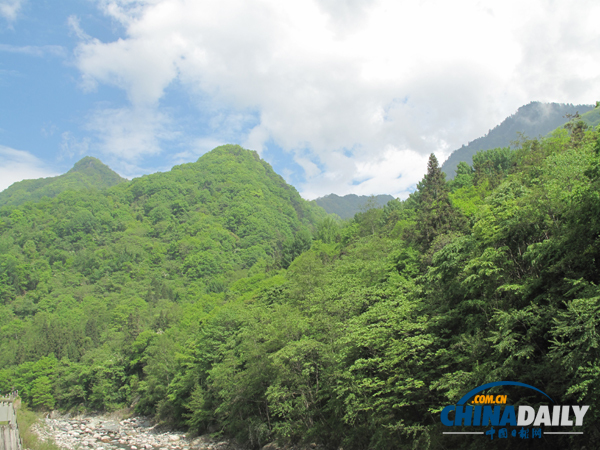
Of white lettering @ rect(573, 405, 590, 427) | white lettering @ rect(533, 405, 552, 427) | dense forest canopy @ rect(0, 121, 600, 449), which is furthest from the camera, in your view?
dense forest canopy @ rect(0, 121, 600, 449)

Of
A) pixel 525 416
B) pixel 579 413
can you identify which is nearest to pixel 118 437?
pixel 525 416

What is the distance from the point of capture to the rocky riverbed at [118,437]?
41062mm

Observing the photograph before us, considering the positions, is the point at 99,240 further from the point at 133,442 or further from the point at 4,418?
the point at 4,418

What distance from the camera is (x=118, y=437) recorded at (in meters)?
48.8

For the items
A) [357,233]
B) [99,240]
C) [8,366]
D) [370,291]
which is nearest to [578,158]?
[370,291]

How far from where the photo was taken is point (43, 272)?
160125 mm

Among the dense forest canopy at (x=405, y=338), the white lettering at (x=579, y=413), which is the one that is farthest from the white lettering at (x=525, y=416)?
the white lettering at (x=579, y=413)

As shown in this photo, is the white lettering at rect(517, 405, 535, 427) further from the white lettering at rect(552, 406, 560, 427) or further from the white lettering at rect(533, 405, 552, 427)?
the white lettering at rect(552, 406, 560, 427)

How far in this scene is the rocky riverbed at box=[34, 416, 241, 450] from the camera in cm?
4106

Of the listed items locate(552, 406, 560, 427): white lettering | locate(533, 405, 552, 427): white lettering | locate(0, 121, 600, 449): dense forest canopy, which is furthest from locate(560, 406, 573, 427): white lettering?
locate(533, 405, 552, 427): white lettering

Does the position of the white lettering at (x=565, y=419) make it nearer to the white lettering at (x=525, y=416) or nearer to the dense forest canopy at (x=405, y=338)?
the dense forest canopy at (x=405, y=338)

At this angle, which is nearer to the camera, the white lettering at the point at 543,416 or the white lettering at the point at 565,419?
the white lettering at the point at 565,419

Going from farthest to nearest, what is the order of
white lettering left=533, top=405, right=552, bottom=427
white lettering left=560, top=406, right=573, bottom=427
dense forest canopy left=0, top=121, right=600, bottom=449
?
dense forest canopy left=0, top=121, right=600, bottom=449
white lettering left=533, top=405, right=552, bottom=427
white lettering left=560, top=406, right=573, bottom=427

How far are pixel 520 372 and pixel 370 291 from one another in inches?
610
